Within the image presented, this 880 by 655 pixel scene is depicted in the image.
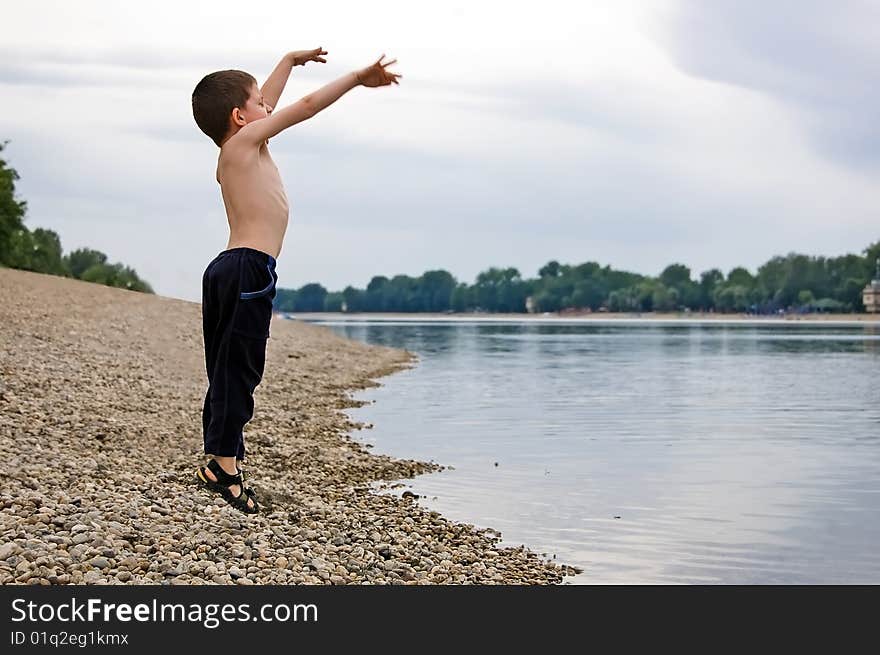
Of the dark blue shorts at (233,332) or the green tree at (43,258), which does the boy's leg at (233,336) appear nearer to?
the dark blue shorts at (233,332)

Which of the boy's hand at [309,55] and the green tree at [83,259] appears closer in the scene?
the boy's hand at [309,55]

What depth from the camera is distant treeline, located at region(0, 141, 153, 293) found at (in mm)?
52719

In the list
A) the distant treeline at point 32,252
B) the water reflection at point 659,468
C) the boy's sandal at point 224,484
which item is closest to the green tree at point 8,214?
the distant treeline at point 32,252

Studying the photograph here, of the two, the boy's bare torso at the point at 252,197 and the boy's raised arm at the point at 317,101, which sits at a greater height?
the boy's raised arm at the point at 317,101

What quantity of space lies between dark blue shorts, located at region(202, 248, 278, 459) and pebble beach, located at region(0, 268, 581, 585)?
0.73 meters

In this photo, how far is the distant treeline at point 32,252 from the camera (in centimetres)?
5272

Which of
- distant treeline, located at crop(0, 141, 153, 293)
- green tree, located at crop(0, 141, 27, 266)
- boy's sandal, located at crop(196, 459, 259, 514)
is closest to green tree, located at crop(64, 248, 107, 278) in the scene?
distant treeline, located at crop(0, 141, 153, 293)

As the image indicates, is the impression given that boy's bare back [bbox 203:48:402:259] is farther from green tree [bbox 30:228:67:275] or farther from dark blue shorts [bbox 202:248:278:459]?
green tree [bbox 30:228:67:275]

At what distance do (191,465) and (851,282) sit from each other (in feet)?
588

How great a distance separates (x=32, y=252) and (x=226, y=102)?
64055 millimetres

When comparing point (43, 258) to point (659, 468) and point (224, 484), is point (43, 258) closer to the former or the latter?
point (659, 468)

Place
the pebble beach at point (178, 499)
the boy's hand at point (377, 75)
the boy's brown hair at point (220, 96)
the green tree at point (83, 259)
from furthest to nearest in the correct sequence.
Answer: the green tree at point (83, 259) → the boy's brown hair at point (220, 96) → the pebble beach at point (178, 499) → the boy's hand at point (377, 75)

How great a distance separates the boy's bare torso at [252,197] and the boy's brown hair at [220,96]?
199mm
